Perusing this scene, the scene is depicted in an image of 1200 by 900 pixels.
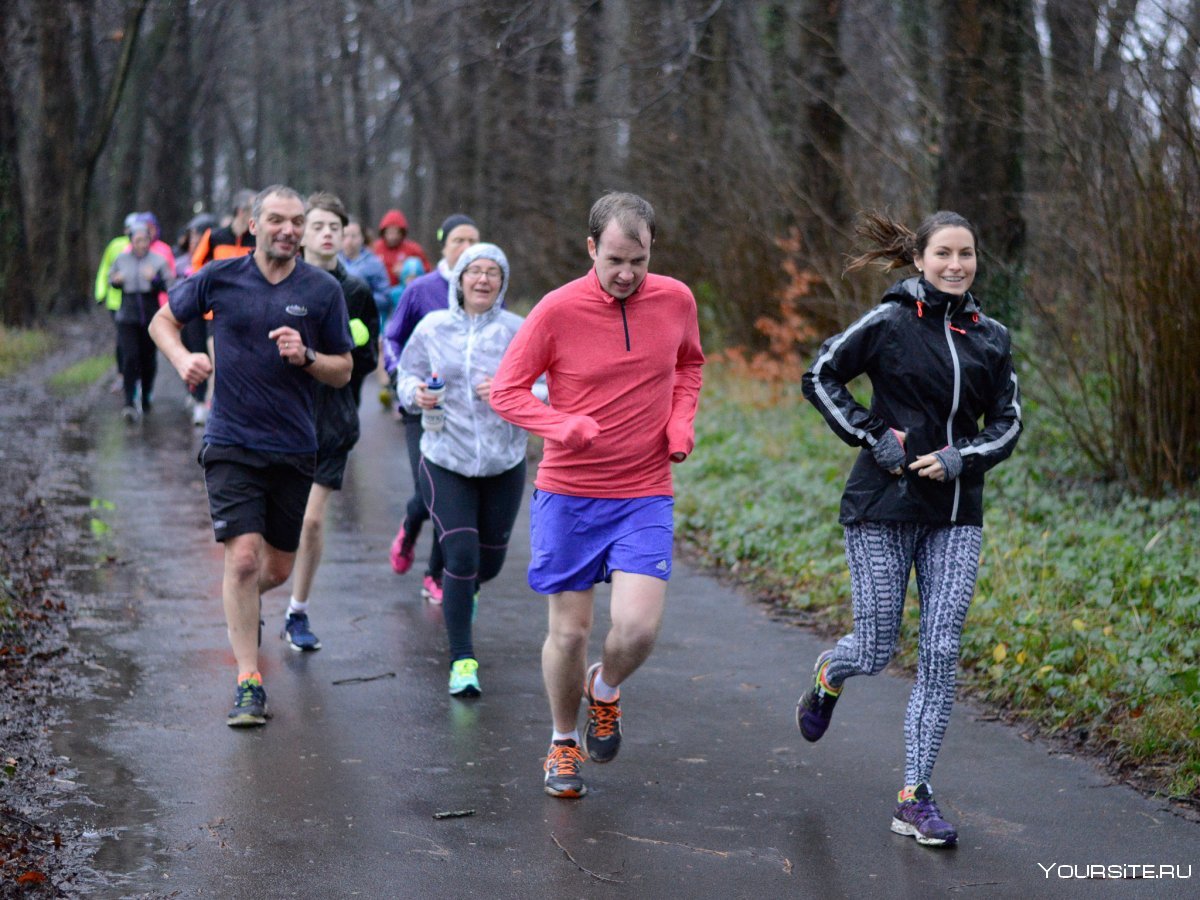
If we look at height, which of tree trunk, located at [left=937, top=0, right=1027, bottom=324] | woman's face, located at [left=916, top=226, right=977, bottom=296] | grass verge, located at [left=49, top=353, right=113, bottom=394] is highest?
tree trunk, located at [left=937, top=0, right=1027, bottom=324]

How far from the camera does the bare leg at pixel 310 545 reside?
8.15 meters

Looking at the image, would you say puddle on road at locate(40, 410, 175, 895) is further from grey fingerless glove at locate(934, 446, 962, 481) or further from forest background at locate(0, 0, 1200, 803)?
forest background at locate(0, 0, 1200, 803)

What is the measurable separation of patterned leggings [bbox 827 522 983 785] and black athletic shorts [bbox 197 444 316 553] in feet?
8.30

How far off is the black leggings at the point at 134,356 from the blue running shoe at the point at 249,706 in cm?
1112

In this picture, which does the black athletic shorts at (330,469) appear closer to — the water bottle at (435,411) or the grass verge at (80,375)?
the water bottle at (435,411)

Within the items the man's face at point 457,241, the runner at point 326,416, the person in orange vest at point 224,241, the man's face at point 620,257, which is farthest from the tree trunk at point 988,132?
the man's face at point 620,257

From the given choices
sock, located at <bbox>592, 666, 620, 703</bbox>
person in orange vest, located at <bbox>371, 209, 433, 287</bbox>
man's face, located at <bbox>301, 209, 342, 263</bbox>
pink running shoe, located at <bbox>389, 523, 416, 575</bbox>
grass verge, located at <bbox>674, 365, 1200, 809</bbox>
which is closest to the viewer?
sock, located at <bbox>592, 666, 620, 703</bbox>

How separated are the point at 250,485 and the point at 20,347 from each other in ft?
62.5

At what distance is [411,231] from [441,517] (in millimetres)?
51247

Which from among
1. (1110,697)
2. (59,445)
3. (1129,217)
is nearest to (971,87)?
(1129,217)

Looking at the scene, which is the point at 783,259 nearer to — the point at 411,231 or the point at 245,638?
the point at 245,638

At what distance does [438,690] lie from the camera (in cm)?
730

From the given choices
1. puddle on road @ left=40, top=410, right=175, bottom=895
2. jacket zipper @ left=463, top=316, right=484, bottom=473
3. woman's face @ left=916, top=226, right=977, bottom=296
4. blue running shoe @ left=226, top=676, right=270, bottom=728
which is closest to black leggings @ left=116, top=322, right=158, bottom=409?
puddle on road @ left=40, top=410, right=175, bottom=895

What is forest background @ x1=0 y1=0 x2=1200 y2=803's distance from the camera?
7.93 meters
